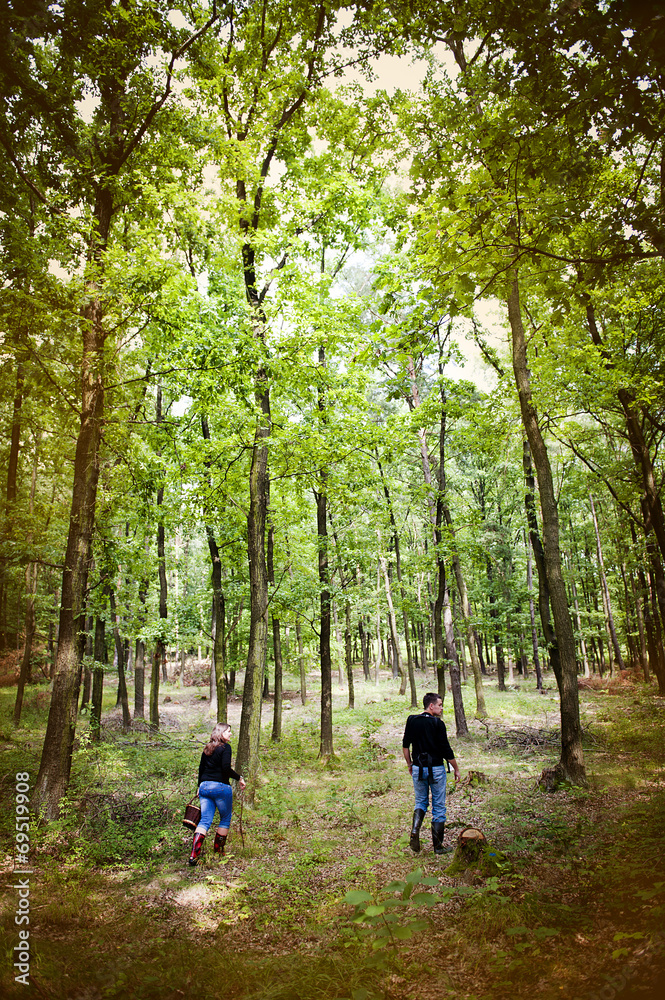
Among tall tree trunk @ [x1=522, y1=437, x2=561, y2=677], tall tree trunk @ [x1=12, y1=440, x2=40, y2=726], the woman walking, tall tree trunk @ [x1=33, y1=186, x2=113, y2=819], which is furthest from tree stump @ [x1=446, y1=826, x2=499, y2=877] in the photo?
tall tree trunk @ [x1=12, y1=440, x2=40, y2=726]

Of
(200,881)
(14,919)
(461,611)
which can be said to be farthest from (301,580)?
(14,919)

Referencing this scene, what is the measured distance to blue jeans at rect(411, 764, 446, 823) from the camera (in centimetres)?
666

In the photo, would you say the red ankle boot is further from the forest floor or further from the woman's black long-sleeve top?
the woman's black long-sleeve top

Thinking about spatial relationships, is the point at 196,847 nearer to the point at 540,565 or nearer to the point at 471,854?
the point at 471,854

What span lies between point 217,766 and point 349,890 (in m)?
2.37

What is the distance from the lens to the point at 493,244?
14.7ft

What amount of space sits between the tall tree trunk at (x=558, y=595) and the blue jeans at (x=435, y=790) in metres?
3.05

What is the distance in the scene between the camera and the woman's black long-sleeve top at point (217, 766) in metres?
6.91

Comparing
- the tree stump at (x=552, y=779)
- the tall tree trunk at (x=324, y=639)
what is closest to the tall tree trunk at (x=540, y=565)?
the tree stump at (x=552, y=779)

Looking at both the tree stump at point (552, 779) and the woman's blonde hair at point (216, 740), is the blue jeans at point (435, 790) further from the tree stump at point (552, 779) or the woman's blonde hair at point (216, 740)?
the tree stump at point (552, 779)

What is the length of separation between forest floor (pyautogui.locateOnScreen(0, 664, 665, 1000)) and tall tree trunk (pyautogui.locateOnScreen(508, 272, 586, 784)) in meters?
0.59

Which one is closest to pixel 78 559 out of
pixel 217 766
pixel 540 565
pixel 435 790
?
pixel 217 766

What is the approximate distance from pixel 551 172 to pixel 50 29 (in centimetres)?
632

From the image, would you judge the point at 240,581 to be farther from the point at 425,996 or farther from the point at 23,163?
the point at 425,996
